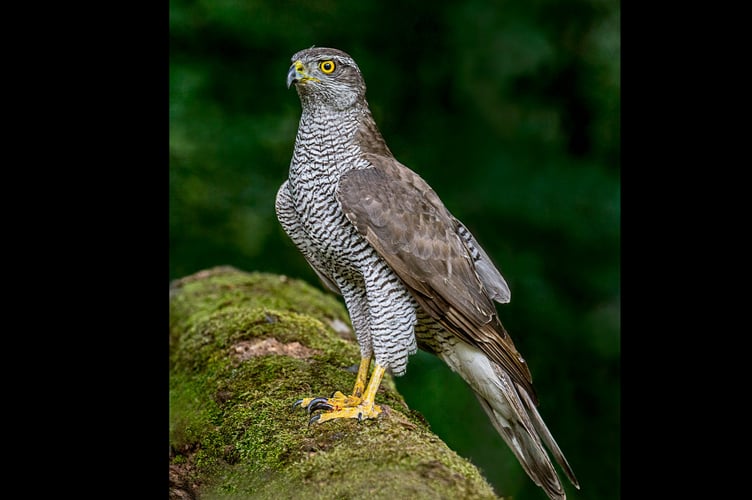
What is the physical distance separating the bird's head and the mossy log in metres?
1.03

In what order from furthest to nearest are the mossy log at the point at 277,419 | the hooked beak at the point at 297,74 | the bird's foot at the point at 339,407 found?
1. the hooked beak at the point at 297,74
2. the bird's foot at the point at 339,407
3. the mossy log at the point at 277,419

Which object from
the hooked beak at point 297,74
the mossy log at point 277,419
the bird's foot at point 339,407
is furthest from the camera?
the hooked beak at point 297,74

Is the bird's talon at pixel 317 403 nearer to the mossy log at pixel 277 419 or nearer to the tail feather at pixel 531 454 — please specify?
the mossy log at pixel 277 419

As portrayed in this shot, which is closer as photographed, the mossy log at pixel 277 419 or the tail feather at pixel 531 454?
the mossy log at pixel 277 419

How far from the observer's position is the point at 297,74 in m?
2.49

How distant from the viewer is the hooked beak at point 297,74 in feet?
8.15

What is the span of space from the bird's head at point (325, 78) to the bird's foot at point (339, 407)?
1.03m

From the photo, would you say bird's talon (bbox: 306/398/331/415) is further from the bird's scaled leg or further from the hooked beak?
the hooked beak

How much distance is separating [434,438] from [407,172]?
98cm

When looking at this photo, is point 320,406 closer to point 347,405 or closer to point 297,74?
point 347,405

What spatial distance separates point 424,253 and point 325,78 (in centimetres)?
71

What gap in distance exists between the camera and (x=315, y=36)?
4418mm

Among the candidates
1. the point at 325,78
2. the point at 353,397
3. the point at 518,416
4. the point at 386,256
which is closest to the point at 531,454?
the point at 518,416

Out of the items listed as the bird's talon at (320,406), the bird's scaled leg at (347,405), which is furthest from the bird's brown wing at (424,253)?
the bird's talon at (320,406)
